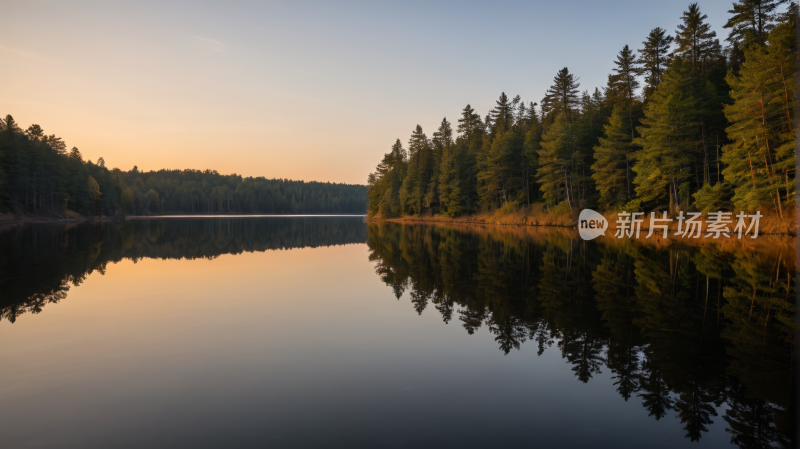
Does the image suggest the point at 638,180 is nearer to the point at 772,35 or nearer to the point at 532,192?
the point at 772,35

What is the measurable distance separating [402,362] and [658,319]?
6341 millimetres

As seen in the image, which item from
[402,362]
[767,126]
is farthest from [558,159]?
[402,362]

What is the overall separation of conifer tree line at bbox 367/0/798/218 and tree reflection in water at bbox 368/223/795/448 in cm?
1614

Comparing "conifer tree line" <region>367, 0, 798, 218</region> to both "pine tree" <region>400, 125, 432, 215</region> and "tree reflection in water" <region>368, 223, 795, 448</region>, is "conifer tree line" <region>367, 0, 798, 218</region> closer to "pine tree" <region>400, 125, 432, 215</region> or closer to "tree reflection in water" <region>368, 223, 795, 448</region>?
"pine tree" <region>400, 125, 432, 215</region>

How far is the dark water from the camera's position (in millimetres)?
5027

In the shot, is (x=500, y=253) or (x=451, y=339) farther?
(x=500, y=253)

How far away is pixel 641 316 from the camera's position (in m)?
10.1

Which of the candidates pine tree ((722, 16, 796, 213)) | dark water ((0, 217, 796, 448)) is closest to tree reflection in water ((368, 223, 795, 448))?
dark water ((0, 217, 796, 448))

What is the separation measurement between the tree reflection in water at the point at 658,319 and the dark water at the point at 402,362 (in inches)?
2.1

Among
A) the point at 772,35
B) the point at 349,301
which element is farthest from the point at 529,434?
the point at 772,35

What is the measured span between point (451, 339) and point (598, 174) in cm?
4659

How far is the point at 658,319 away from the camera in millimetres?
9781
